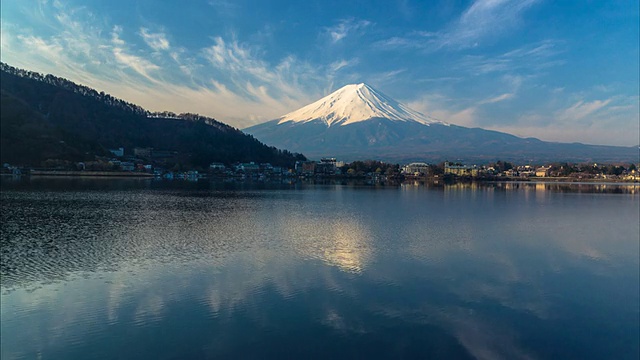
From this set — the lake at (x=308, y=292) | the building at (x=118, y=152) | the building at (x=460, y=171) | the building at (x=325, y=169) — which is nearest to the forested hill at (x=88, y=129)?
the building at (x=118, y=152)

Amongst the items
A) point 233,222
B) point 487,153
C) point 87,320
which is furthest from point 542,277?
point 487,153

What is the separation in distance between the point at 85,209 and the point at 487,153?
115388mm

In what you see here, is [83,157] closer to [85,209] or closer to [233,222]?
[85,209]

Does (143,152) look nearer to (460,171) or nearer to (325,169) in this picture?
(325,169)

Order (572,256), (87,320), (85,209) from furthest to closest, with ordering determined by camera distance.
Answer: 1. (85,209)
2. (572,256)
3. (87,320)

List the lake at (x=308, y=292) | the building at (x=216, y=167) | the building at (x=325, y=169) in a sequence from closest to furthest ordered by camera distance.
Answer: the lake at (x=308, y=292), the building at (x=216, y=167), the building at (x=325, y=169)

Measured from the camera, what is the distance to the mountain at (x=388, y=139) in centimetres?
11156

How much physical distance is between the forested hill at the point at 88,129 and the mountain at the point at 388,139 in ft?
152

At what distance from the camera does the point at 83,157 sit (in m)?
38.9

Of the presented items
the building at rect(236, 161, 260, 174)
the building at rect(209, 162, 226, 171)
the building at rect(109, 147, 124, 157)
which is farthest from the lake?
the building at rect(236, 161, 260, 174)

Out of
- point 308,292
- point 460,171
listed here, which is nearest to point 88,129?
point 460,171

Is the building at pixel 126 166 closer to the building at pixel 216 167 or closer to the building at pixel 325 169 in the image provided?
the building at pixel 216 167

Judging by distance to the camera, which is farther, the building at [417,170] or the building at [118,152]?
the building at [417,170]

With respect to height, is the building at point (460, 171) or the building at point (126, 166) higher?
the building at point (126, 166)
